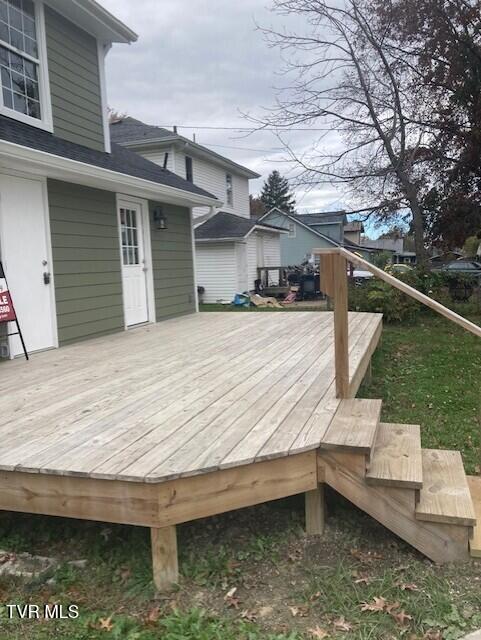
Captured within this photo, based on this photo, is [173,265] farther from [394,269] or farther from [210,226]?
[210,226]

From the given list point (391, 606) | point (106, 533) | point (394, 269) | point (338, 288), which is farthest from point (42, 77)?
point (394, 269)

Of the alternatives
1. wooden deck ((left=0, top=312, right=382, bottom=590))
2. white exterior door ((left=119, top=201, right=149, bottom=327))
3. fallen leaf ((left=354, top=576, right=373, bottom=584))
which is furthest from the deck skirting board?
white exterior door ((left=119, top=201, right=149, bottom=327))

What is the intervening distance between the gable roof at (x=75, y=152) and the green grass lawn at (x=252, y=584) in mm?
3537

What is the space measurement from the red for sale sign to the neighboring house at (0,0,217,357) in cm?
31

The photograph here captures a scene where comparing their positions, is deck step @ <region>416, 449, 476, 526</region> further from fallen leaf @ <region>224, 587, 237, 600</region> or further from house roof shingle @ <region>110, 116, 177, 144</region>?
house roof shingle @ <region>110, 116, 177, 144</region>

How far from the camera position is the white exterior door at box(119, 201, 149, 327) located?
689cm

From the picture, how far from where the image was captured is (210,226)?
1628 centimetres

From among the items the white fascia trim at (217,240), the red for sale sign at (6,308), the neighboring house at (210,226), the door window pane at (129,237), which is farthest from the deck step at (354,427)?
the white fascia trim at (217,240)

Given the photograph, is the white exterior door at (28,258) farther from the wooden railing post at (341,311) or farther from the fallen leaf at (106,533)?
the wooden railing post at (341,311)

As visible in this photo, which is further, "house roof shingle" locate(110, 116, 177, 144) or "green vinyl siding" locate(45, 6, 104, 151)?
"house roof shingle" locate(110, 116, 177, 144)

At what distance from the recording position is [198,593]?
1999 mm

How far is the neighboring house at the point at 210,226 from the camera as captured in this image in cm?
1517

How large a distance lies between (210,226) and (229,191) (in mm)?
3202

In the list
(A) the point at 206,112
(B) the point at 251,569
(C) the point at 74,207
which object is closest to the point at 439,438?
(B) the point at 251,569
